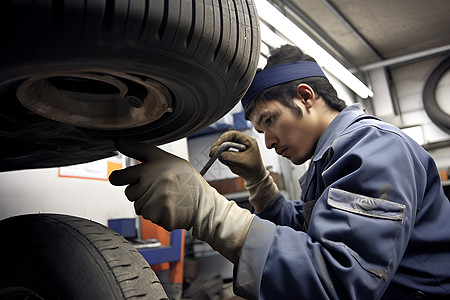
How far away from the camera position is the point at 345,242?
2.15ft

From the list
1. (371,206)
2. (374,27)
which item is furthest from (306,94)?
(374,27)

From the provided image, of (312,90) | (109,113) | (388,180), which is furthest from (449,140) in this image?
(109,113)

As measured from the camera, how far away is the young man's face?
3.68ft

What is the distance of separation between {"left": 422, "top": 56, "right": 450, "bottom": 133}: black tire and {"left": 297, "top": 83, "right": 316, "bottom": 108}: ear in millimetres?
4225

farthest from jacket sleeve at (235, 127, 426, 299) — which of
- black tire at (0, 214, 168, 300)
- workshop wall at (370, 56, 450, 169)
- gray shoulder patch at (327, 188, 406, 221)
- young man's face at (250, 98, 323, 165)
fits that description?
workshop wall at (370, 56, 450, 169)

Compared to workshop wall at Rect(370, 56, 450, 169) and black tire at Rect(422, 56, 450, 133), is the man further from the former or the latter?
workshop wall at Rect(370, 56, 450, 169)

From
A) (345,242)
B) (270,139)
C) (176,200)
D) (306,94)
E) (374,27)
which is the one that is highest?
(374,27)

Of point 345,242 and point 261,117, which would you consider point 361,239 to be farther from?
point 261,117

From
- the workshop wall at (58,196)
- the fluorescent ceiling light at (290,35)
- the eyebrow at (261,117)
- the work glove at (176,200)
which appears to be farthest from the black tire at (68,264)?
the fluorescent ceiling light at (290,35)

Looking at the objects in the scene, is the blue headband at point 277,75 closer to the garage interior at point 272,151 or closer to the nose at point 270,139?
the nose at point 270,139

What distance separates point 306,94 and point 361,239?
0.58 metres

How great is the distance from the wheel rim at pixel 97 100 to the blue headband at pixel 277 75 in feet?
1.71

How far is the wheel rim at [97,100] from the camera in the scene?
1.84ft

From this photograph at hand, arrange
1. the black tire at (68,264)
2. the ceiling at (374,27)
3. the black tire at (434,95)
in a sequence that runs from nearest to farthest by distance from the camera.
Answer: the black tire at (68,264) < the ceiling at (374,27) < the black tire at (434,95)
